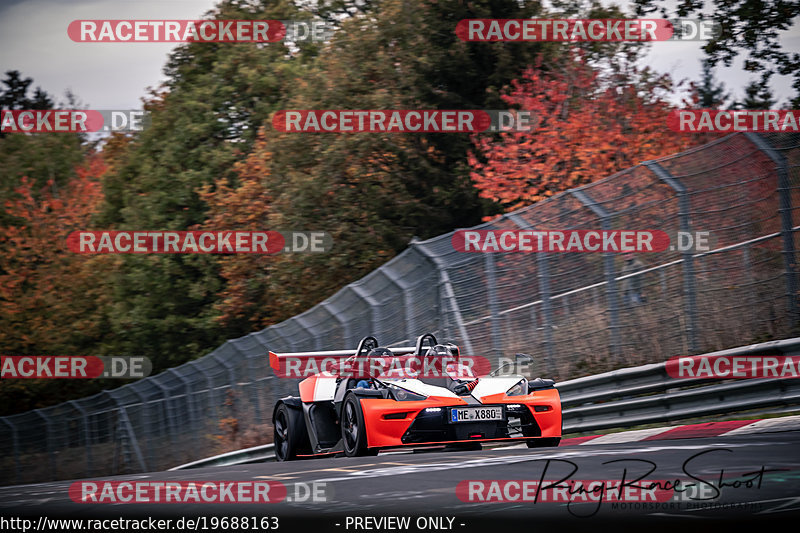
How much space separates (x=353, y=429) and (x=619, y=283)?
4.50 metres

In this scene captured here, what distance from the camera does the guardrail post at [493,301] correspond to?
14.1m

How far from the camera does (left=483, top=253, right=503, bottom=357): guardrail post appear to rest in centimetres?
1410

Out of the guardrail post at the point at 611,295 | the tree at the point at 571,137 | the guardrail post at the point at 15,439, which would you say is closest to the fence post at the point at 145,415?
the guardrail post at the point at 15,439

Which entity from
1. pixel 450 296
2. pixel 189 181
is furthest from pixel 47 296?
pixel 450 296

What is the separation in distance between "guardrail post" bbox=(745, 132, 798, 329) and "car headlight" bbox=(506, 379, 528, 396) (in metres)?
3.15

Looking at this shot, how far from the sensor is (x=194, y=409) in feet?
79.7

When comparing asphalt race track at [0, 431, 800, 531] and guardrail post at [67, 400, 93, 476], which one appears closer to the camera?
asphalt race track at [0, 431, 800, 531]

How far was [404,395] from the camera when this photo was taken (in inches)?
385

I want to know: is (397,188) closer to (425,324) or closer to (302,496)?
(425,324)

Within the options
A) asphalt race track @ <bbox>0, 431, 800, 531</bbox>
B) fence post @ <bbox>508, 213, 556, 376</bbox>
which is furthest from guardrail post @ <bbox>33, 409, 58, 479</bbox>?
asphalt race track @ <bbox>0, 431, 800, 531</bbox>

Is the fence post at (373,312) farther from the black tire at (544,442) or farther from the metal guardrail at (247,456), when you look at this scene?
the black tire at (544,442)

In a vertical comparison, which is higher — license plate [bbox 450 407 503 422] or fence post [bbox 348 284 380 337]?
fence post [bbox 348 284 380 337]

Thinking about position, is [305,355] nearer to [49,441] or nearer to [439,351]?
[439,351]

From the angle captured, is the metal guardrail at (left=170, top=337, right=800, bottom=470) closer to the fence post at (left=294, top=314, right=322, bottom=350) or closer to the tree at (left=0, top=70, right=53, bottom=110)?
the fence post at (left=294, top=314, right=322, bottom=350)
